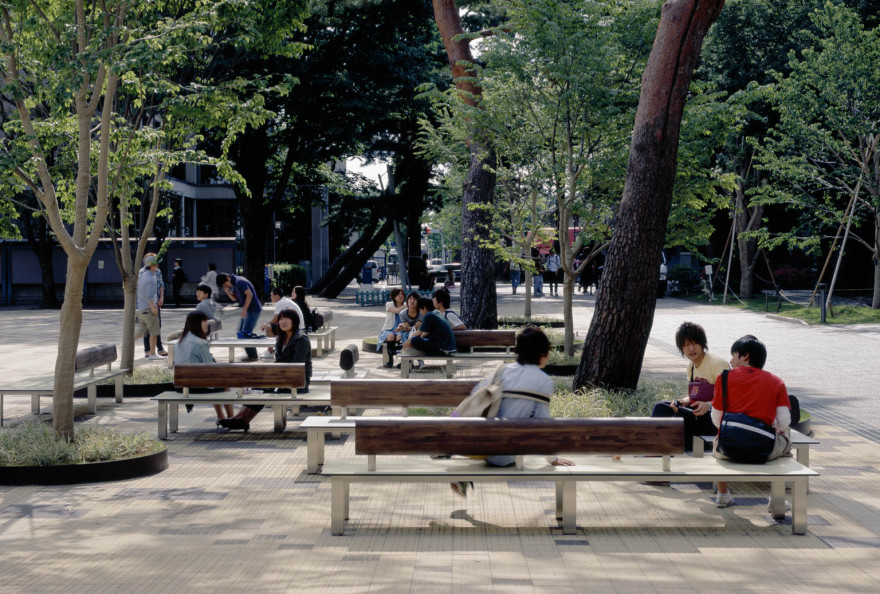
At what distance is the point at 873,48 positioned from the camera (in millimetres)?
26875

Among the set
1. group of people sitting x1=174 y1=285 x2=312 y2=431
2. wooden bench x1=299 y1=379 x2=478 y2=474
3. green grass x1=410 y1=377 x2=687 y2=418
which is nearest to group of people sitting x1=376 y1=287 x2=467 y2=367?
green grass x1=410 y1=377 x2=687 y2=418

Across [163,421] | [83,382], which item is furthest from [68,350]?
[83,382]

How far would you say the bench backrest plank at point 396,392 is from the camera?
8.73 metres

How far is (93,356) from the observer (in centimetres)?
1191

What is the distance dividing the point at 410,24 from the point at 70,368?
24906 mm

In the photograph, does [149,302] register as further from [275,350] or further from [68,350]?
[68,350]

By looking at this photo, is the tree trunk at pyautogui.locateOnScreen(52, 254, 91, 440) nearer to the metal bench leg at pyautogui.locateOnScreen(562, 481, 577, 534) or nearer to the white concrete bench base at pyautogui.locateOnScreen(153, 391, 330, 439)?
the white concrete bench base at pyautogui.locateOnScreen(153, 391, 330, 439)

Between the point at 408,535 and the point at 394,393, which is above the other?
the point at 394,393

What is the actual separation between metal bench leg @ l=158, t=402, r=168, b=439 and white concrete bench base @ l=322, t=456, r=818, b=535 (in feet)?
12.8

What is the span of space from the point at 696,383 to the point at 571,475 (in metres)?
1.91

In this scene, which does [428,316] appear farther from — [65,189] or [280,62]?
[280,62]

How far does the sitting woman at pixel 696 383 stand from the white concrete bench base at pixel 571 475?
109 cm

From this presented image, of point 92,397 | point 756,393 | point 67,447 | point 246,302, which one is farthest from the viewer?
point 246,302

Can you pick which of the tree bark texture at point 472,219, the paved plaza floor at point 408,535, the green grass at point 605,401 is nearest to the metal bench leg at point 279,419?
the paved plaza floor at point 408,535
